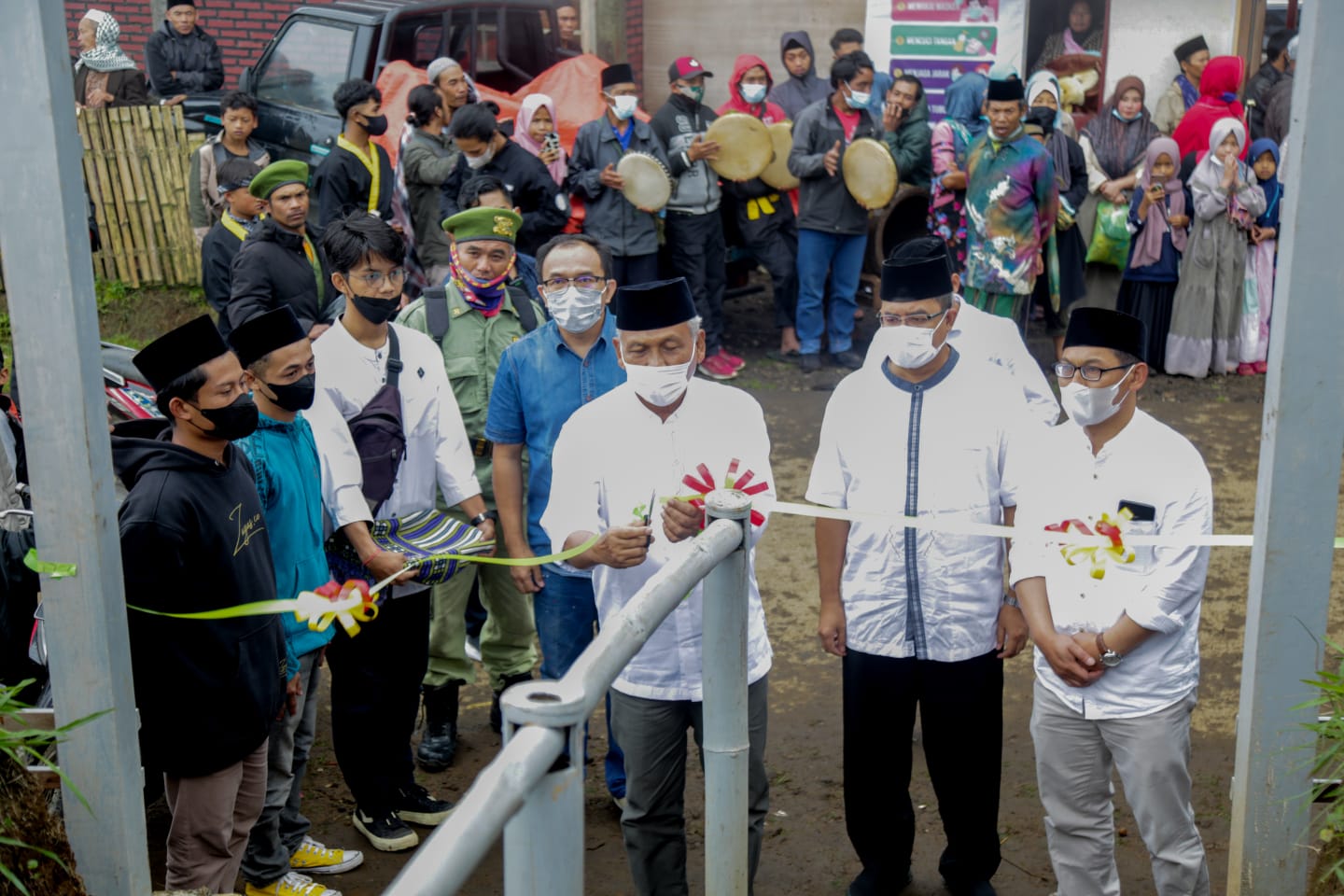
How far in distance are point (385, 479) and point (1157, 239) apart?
7.28 metres

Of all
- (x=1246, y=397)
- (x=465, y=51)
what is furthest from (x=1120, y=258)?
(x=465, y=51)

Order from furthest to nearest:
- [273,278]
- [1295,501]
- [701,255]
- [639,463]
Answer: [701,255] < [273,278] < [639,463] < [1295,501]

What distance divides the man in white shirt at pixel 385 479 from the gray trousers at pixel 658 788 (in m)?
1.05

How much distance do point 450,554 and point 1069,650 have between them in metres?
1.88

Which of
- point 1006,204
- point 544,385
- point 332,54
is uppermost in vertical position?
point 332,54

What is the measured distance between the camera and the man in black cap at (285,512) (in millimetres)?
4234

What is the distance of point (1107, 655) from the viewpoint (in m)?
3.84

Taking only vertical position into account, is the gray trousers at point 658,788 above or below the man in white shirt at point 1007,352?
below

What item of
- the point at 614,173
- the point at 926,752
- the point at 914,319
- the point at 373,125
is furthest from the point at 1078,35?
the point at 926,752

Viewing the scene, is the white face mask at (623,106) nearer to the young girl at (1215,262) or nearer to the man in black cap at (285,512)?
the young girl at (1215,262)

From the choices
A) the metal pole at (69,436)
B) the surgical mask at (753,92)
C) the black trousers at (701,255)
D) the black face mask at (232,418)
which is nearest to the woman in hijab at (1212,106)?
the surgical mask at (753,92)

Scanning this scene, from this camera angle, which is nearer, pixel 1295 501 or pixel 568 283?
pixel 1295 501

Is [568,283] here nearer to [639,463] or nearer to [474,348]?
[474,348]

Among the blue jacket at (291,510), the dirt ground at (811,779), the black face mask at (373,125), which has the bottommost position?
the dirt ground at (811,779)
